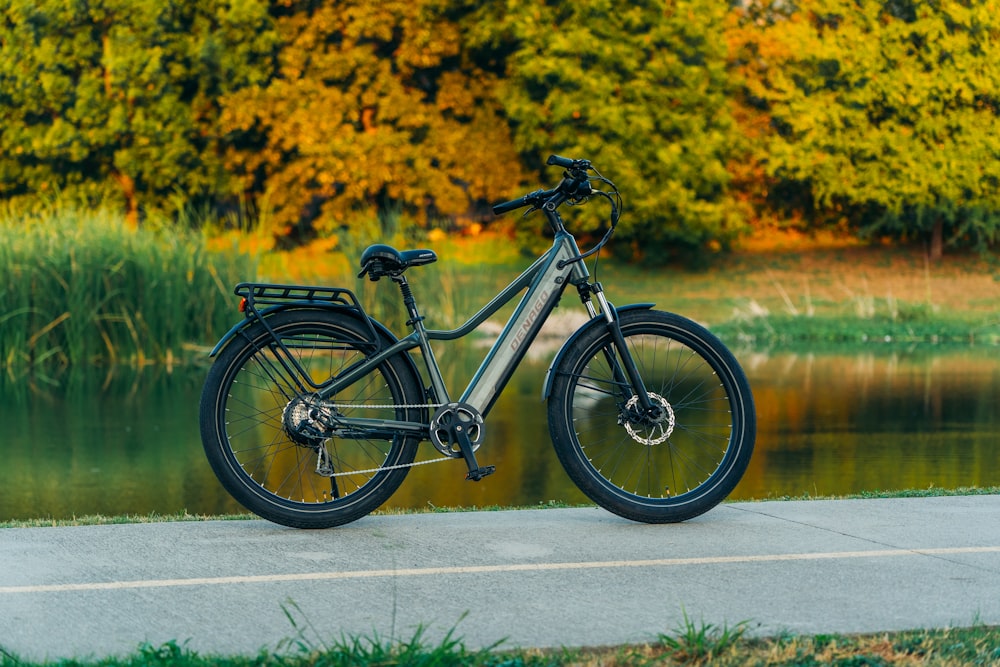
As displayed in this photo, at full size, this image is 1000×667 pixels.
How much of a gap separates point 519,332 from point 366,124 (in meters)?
29.2

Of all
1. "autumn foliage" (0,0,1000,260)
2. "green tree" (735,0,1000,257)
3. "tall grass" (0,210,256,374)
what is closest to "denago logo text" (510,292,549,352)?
"tall grass" (0,210,256,374)

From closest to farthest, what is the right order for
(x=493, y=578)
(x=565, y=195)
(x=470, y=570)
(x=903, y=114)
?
(x=493, y=578) < (x=470, y=570) < (x=565, y=195) < (x=903, y=114)

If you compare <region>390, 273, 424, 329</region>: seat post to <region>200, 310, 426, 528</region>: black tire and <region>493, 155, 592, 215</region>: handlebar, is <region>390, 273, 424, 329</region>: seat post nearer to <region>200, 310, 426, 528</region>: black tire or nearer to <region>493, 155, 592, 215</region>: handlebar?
<region>200, 310, 426, 528</region>: black tire

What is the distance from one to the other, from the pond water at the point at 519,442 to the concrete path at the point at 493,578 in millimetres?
2385

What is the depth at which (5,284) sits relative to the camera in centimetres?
1750

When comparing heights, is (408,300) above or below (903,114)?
below

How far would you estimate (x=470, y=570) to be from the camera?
4684 mm

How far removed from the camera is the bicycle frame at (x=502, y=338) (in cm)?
545

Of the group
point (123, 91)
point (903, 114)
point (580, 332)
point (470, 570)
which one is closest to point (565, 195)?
point (580, 332)

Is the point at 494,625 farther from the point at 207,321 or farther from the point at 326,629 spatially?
the point at 207,321

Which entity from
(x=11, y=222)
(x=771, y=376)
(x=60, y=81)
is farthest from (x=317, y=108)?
(x=771, y=376)

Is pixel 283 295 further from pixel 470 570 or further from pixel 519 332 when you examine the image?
pixel 470 570

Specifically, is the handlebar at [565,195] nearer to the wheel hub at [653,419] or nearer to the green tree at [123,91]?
the wheel hub at [653,419]

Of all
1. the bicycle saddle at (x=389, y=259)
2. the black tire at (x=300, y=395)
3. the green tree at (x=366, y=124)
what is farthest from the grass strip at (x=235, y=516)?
the green tree at (x=366, y=124)
